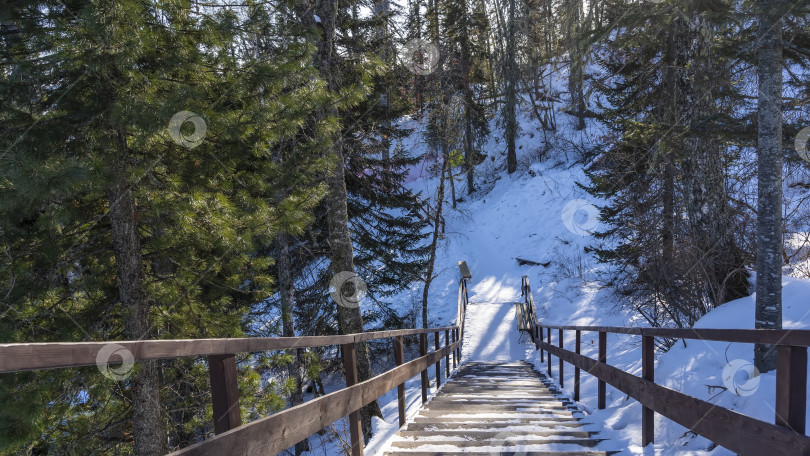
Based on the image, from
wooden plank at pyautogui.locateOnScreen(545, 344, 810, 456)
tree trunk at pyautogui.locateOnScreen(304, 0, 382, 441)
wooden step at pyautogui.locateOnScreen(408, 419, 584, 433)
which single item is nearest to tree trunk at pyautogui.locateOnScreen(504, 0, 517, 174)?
tree trunk at pyautogui.locateOnScreen(304, 0, 382, 441)

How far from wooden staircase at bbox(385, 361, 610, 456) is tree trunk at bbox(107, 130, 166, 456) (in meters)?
2.55

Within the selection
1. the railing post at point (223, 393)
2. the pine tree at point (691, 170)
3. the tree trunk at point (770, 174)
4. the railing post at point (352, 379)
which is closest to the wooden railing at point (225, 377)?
the railing post at point (223, 393)

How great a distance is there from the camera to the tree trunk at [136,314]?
506 cm

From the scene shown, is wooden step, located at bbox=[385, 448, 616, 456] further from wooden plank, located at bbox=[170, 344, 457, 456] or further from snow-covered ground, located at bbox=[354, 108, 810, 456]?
wooden plank, located at bbox=[170, 344, 457, 456]

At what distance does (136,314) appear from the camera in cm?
512

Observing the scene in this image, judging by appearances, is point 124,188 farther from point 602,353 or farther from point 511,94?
point 511,94

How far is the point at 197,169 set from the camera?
559 centimetres

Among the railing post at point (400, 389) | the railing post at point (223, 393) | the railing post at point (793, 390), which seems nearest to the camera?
the railing post at point (223, 393)

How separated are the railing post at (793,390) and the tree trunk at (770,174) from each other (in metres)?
3.49

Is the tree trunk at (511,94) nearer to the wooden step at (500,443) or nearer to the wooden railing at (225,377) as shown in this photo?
the wooden step at (500,443)

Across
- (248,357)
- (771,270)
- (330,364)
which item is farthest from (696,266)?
(330,364)

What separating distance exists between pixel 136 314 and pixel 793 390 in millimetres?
5302

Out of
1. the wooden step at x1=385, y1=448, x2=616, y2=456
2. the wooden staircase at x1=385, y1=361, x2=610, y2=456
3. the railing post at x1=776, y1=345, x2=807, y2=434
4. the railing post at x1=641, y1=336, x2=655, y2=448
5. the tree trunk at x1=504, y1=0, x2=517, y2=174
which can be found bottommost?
the wooden staircase at x1=385, y1=361, x2=610, y2=456

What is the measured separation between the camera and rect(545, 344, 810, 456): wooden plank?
2.25m
